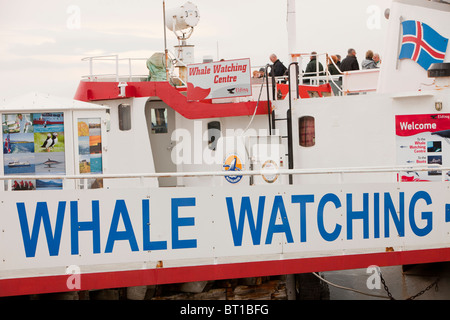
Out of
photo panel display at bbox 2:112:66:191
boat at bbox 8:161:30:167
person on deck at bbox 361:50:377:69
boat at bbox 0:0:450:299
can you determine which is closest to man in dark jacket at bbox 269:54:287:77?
person on deck at bbox 361:50:377:69

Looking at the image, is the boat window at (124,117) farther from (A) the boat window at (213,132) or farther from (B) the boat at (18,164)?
(B) the boat at (18,164)

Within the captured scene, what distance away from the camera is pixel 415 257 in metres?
8.16

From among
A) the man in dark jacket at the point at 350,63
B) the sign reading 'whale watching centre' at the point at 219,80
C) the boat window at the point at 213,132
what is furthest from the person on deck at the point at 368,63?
the boat window at the point at 213,132

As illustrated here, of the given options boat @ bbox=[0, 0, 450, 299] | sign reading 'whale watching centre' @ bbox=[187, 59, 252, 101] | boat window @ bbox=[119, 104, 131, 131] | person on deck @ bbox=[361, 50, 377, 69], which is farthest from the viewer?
person on deck @ bbox=[361, 50, 377, 69]

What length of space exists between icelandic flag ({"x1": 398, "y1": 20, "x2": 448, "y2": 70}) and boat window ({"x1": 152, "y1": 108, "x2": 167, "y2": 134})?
14.4 ft

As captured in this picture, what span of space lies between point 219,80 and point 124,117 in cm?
201

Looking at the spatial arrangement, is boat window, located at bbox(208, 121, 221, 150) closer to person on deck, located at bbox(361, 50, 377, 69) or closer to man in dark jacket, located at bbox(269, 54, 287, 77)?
man in dark jacket, located at bbox(269, 54, 287, 77)

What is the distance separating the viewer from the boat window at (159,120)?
38.5 ft

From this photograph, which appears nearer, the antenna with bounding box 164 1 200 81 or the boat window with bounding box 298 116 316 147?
the boat window with bounding box 298 116 316 147

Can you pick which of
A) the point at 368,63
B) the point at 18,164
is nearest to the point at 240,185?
the point at 18,164

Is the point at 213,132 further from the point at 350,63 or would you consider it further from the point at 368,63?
the point at 368,63

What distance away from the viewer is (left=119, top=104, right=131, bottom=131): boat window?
11.6 meters
